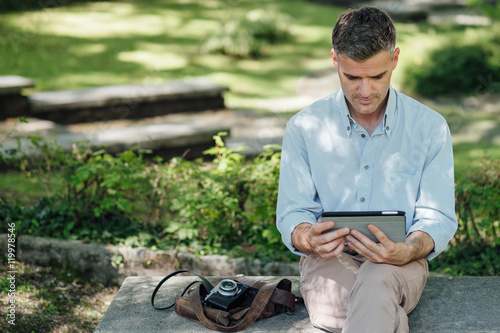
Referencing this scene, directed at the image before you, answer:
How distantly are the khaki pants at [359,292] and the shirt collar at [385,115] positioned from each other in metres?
0.65

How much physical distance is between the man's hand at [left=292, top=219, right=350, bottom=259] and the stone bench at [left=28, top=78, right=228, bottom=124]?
5.31 metres

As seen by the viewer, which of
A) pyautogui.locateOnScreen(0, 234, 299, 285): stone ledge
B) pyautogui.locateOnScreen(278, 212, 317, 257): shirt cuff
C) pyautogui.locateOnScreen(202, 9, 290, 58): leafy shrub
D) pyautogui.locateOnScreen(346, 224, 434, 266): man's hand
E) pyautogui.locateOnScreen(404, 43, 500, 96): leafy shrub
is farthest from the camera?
pyautogui.locateOnScreen(202, 9, 290, 58): leafy shrub

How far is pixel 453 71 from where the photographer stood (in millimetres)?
9531

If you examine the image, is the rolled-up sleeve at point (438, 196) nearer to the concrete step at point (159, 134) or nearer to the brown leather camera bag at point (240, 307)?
the brown leather camera bag at point (240, 307)

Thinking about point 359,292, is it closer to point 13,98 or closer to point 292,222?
point 292,222

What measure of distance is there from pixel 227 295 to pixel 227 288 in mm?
35

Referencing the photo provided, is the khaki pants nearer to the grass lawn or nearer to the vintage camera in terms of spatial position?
the vintage camera

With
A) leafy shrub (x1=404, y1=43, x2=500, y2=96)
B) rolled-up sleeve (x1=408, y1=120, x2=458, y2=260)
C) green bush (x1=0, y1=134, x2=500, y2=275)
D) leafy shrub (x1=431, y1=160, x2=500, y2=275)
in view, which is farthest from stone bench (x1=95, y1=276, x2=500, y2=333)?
leafy shrub (x1=404, y1=43, x2=500, y2=96)

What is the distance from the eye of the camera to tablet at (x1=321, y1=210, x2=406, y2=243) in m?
2.89

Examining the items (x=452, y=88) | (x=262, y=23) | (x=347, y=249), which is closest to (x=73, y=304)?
(x=347, y=249)

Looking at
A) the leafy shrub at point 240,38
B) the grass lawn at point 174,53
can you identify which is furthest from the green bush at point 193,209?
the leafy shrub at point 240,38

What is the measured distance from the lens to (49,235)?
15.4ft

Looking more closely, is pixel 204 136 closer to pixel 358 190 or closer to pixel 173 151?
pixel 173 151

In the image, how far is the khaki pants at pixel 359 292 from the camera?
8.91 ft
